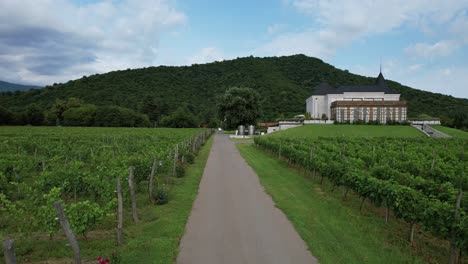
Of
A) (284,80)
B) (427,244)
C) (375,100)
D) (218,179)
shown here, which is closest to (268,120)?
(284,80)

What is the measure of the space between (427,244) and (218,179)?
10267 mm

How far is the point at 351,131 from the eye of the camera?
5353 centimetres

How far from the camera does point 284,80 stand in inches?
4783

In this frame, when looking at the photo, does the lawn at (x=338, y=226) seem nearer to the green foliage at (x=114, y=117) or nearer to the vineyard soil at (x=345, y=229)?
the vineyard soil at (x=345, y=229)

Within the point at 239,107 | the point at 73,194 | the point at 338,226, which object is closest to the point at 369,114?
the point at 239,107

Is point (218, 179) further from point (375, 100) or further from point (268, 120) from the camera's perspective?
point (268, 120)

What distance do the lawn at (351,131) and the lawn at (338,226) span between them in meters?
37.2

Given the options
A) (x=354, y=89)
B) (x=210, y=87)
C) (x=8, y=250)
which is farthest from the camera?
(x=210, y=87)

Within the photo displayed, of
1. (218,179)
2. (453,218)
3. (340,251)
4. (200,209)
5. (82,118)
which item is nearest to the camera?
(453,218)

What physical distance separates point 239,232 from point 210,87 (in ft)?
373

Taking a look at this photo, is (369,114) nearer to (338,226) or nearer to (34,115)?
(338,226)

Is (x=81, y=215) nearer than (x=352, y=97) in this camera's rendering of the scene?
Yes

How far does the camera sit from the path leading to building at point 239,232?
7.14 meters

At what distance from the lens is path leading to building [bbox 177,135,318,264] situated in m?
7.14
